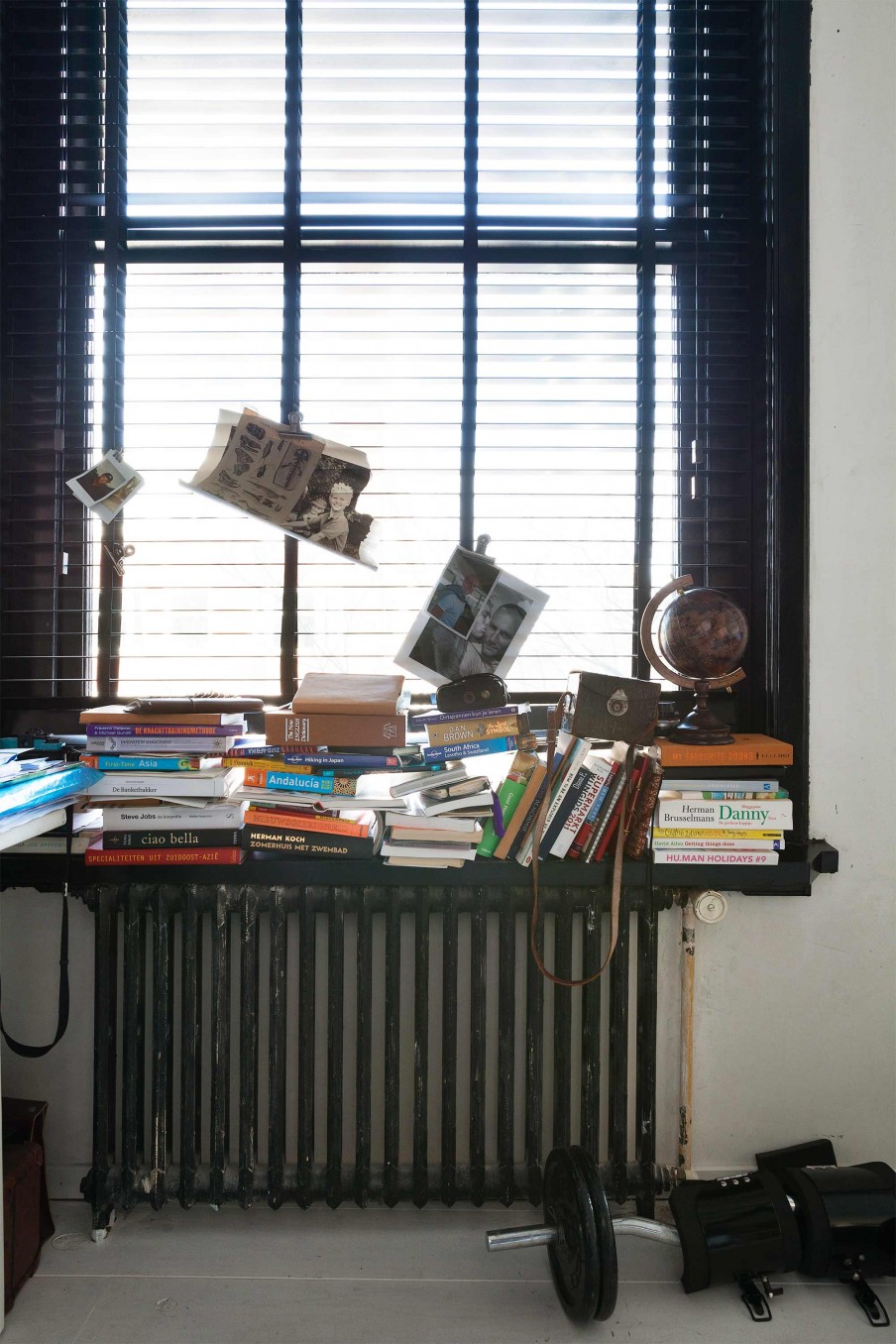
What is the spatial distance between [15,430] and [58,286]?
34cm

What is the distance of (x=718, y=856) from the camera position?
1604 millimetres

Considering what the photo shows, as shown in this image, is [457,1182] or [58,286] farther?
[58,286]

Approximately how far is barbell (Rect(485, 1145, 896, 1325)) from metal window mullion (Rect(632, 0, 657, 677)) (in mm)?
1043

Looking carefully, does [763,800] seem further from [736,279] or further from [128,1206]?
[128,1206]

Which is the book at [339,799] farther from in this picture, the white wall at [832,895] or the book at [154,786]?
the white wall at [832,895]

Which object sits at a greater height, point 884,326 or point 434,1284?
point 884,326

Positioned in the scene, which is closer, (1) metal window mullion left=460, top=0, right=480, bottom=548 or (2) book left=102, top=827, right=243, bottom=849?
(2) book left=102, top=827, right=243, bottom=849

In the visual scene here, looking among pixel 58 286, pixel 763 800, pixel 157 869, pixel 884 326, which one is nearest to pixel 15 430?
pixel 58 286

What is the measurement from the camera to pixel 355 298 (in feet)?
6.18

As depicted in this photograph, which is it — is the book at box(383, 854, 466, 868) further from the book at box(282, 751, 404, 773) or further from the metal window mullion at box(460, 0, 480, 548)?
the metal window mullion at box(460, 0, 480, 548)

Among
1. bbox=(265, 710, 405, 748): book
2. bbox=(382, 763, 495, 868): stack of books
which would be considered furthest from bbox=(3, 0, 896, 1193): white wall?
bbox=(265, 710, 405, 748): book

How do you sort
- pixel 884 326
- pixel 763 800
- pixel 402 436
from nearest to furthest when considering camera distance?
pixel 763 800
pixel 884 326
pixel 402 436

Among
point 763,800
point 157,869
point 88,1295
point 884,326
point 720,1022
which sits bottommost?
point 88,1295

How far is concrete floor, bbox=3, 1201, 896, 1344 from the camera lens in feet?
4.61
